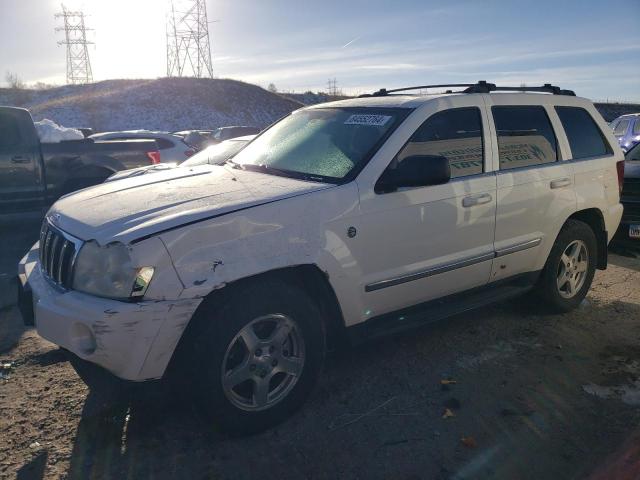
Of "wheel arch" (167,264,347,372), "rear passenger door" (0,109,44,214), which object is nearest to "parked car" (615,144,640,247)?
"wheel arch" (167,264,347,372)

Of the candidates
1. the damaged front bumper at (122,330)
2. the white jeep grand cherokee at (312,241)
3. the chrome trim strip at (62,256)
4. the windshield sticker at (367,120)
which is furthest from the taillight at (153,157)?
the damaged front bumper at (122,330)

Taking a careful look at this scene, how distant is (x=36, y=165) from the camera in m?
7.90

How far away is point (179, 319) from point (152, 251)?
1.17ft

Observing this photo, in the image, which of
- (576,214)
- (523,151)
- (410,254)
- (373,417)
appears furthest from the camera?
(576,214)

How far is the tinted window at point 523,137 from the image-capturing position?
4.26m

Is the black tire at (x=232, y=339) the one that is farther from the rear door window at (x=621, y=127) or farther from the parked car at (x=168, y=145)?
the rear door window at (x=621, y=127)

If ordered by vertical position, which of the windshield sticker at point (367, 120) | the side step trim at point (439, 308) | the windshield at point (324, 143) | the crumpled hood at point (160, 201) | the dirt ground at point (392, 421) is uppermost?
the windshield sticker at point (367, 120)

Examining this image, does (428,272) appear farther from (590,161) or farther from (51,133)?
(51,133)

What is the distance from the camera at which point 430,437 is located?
10.2 feet

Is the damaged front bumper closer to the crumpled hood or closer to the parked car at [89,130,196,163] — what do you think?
the crumpled hood

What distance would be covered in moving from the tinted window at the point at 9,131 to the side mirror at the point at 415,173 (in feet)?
21.4

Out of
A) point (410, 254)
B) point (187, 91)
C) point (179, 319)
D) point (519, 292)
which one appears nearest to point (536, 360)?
point (519, 292)

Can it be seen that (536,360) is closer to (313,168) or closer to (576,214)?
(576,214)

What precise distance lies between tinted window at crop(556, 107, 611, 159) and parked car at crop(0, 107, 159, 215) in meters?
6.38
